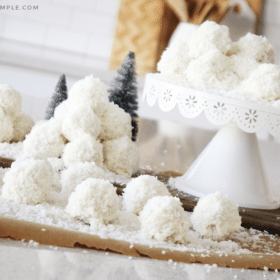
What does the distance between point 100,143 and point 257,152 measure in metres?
0.42

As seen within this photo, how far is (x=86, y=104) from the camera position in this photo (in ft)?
3.54

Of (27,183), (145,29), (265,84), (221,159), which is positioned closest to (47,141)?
(27,183)

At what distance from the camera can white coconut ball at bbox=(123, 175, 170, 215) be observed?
2.72ft

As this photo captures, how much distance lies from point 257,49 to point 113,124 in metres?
0.43

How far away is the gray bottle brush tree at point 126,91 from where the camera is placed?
128cm

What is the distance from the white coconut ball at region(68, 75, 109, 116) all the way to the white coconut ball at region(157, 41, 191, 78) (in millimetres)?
182

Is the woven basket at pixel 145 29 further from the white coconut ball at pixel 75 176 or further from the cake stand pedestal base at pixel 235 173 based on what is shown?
the white coconut ball at pixel 75 176

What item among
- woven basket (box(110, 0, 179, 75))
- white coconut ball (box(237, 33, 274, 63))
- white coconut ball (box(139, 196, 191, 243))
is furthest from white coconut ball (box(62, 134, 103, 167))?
woven basket (box(110, 0, 179, 75))

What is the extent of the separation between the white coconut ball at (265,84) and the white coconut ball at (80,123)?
1.27 ft

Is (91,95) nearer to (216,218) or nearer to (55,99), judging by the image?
(55,99)

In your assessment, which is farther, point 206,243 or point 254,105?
point 254,105

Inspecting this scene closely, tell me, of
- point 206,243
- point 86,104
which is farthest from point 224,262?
point 86,104

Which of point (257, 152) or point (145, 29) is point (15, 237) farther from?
point (145, 29)

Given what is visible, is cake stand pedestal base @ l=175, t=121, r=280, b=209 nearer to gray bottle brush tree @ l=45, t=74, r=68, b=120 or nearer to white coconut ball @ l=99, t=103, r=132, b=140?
white coconut ball @ l=99, t=103, r=132, b=140
